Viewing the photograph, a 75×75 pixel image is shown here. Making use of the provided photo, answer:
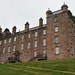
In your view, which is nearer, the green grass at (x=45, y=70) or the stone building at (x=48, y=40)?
the green grass at (x=45, y=70)

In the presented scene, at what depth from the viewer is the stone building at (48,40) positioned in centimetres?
2936

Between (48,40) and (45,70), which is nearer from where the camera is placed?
(45,70)

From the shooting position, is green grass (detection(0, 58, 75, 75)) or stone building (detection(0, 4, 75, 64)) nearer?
green grass (detection(0, 58, 75, 75))

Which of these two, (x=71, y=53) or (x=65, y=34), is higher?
(x=65, y=34)

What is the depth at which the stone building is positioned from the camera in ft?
96.3

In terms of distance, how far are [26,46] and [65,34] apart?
13.7 m

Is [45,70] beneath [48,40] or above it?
beneath

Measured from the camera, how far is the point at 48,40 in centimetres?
3188

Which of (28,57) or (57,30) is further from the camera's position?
(28,57)

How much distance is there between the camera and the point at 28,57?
36.1m

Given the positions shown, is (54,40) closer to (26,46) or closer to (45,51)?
(45,51)

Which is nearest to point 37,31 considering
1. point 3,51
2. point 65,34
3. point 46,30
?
point 46,30

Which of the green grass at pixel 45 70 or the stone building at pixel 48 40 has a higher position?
the stone building at pixel 48 40

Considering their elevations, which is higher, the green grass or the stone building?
the stone building
